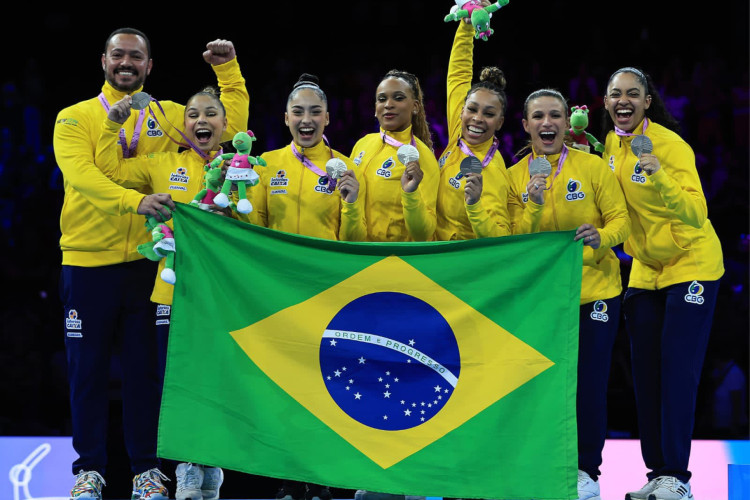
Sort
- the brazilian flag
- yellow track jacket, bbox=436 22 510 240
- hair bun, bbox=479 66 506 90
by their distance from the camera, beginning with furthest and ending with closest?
hair bun, bbox=479 66 506 90, yellow track jacket, bbox=436 22 510 240, the brazilian flag

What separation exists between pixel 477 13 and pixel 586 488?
2.01m

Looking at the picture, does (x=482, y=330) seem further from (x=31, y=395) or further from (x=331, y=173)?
(x=31, y=395)

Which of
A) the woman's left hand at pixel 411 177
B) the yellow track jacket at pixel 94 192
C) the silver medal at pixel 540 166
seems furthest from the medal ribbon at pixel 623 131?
the yellow track jacket at pixel 94 192

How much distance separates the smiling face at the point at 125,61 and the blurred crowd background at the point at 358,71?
3133 mm

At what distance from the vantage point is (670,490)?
3744 millimetres

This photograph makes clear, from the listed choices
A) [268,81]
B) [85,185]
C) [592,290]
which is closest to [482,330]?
[592,290]

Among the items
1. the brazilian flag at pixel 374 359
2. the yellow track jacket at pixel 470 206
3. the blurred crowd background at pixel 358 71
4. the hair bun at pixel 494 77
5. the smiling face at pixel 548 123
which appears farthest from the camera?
the blurred crowd background at pixel 358 71

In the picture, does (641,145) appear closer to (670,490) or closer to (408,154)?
(408,154)

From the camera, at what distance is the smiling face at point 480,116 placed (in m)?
3.81

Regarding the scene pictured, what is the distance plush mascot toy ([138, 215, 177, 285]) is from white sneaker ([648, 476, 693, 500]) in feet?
6.99

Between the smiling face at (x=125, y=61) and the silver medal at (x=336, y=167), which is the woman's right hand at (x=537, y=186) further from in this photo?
the smiling face at (x=125, y=61)

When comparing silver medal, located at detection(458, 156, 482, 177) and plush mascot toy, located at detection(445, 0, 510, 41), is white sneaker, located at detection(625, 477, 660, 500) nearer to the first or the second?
silver medal, located at detection(458, 156, 482, 177)

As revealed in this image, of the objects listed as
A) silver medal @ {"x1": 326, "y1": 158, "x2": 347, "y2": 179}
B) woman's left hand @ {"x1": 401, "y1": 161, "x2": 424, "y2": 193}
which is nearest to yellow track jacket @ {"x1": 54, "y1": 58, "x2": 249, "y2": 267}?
silver medal @ {"x1": 326, "y1": 158, "x2": 347, "y2": 179}

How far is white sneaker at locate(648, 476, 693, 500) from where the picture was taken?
374cm
